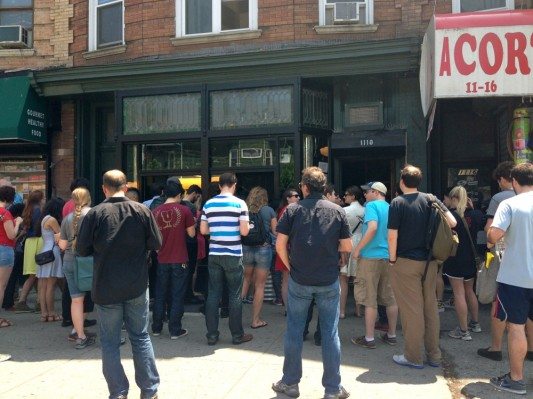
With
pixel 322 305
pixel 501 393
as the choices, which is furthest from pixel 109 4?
pixel 501 393

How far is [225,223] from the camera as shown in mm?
6004

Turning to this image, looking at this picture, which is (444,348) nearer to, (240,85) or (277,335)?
(277,335)

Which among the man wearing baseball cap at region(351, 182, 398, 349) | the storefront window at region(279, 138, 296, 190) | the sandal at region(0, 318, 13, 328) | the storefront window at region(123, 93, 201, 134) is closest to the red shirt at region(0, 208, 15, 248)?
the sandal at region(0, 318, 13, 328)

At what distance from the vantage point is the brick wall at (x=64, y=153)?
11.1 meters

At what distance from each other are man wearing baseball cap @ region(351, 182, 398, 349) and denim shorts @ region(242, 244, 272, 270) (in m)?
1.29

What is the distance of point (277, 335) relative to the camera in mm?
6512

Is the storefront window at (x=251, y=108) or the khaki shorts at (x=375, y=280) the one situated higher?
the storefront window at (x=251, y=108)

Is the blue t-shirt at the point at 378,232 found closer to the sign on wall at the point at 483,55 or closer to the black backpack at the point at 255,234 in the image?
the black backpack at the point at 255,234

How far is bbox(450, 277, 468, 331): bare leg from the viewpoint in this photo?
6.17 meters

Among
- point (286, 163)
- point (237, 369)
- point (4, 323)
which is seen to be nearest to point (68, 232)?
point (4, 323)

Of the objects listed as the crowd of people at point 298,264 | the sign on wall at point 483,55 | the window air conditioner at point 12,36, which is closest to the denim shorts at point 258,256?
the crowd of people at point 298,264

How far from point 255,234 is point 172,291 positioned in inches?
48.6

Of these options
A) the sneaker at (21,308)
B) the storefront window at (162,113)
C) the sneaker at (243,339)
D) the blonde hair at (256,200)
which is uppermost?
the storefront window at (162,113)

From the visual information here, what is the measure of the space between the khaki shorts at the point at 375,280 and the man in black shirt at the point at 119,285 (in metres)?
2.60
